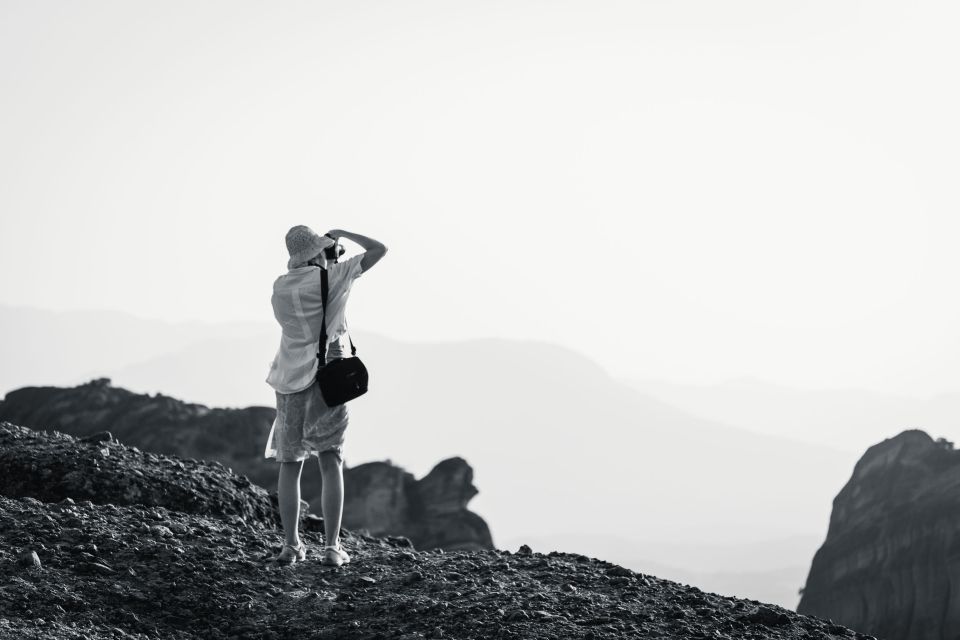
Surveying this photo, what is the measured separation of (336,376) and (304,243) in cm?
121

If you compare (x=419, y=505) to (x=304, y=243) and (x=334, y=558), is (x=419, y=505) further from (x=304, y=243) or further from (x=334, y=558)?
(x=304, y=243)

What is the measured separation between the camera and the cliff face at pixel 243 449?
40.7 metres

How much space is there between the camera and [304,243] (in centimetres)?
870

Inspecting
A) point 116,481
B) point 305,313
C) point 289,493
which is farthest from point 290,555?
point 116,481

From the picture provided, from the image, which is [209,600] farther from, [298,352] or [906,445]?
[906,445]

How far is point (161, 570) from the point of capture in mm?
8367

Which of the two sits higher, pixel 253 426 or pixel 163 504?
pixel 253 426

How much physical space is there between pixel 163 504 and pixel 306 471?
3412 cm

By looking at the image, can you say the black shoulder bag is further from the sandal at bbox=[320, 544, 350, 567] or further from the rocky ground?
the rocky ground

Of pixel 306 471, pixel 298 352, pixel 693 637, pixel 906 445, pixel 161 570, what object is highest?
pixel 906 445

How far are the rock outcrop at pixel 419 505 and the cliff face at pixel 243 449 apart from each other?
0.04 m

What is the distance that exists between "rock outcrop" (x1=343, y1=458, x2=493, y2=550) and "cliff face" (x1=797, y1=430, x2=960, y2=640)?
1534cm

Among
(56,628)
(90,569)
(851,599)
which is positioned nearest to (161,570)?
(90,569)

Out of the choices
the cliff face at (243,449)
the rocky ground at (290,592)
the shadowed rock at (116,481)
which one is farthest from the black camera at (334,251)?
the cliff face at (243,449)
